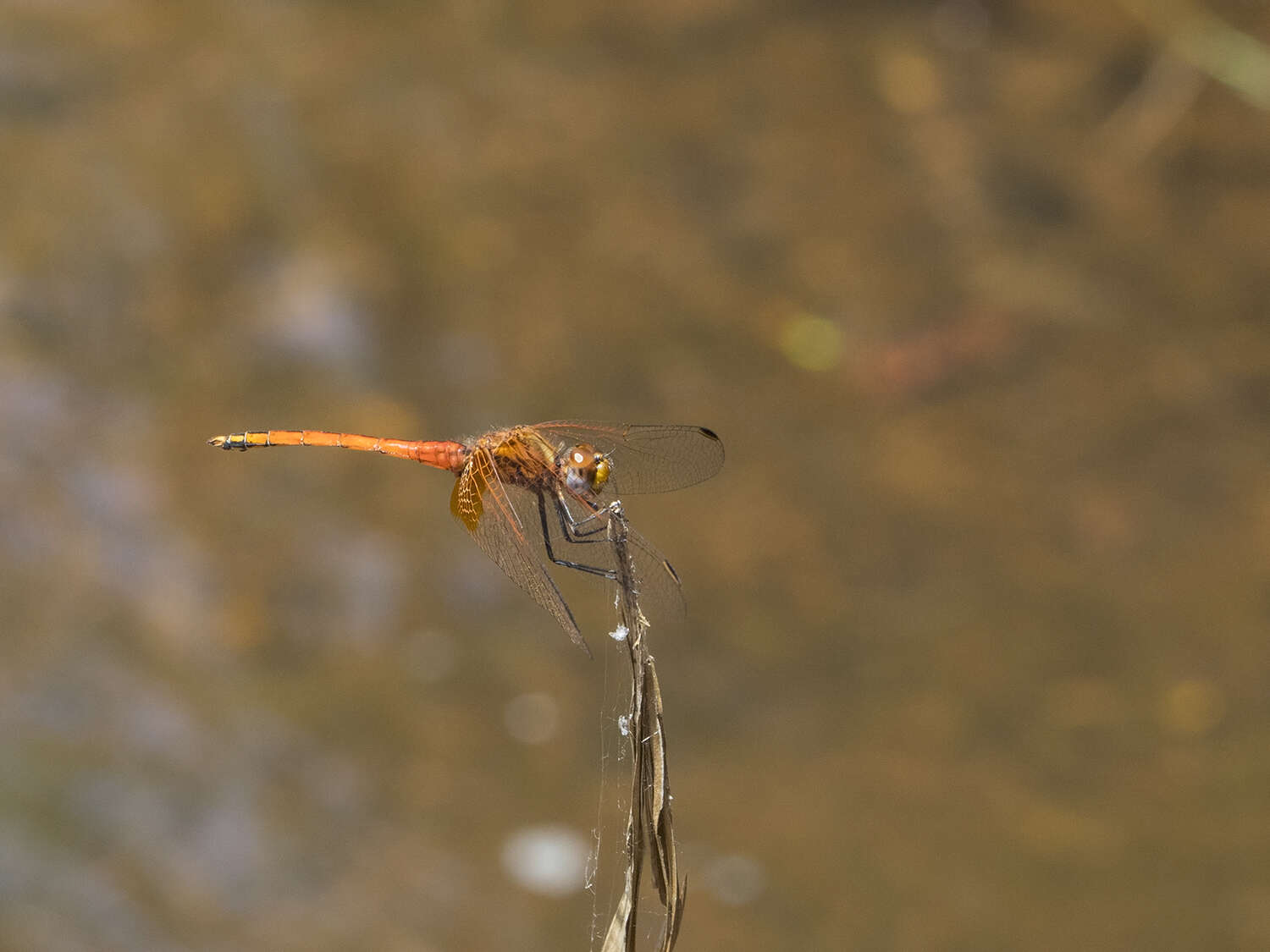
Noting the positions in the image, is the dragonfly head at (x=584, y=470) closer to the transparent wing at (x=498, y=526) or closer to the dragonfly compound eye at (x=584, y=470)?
the dragonfly compound eye at (x=584, y=470)

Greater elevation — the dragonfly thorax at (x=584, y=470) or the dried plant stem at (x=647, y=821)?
the dragonfly thorax at (x=584, y=470)

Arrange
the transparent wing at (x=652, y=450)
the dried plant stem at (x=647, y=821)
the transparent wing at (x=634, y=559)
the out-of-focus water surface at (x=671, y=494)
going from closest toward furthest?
the dried plant stem at (x=647, y=821)
the transparent wing at (x=634, y=559)
the transparent wing at (x=652, y=450)
the out-of-focus water surface at (x=671, y=494)

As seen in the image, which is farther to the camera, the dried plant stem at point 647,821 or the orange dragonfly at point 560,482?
the orange dragonfly at point 560,482

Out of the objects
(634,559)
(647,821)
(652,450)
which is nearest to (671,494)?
(652,450)

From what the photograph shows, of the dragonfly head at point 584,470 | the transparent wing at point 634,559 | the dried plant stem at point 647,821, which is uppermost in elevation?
the dragonfly head at point 584,470

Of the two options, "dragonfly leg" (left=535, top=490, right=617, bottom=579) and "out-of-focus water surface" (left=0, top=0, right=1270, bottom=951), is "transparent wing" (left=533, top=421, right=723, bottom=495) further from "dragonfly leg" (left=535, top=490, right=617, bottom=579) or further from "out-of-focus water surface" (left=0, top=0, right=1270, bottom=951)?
"out-of-focus water surface" (left=0, top=0, right=1270, bottom=951)

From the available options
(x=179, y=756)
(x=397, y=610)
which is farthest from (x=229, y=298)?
(x=179, y=756)

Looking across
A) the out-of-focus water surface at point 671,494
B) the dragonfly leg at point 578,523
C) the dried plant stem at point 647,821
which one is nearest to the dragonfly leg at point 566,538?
the dragonfly leg at point 578,523

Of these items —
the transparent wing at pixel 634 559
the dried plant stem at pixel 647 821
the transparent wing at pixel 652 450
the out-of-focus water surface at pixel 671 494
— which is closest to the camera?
the dried plant stem at pixel 647 821

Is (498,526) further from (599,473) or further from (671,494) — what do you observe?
(671,494)
